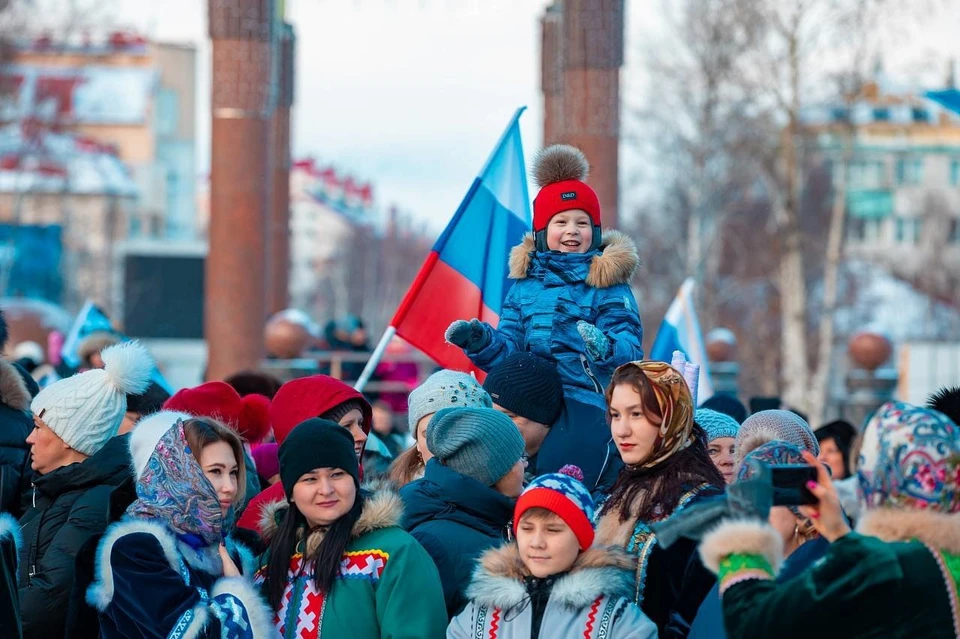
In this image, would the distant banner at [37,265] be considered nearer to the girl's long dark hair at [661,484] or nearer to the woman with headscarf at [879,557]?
the girl's long dark hair at [661,484]

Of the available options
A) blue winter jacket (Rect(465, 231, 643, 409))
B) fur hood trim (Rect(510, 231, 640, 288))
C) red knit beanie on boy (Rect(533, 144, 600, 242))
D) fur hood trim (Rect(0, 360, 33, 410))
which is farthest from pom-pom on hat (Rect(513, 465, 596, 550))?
fur hood trim (Rect(0, 360, 33, 410))

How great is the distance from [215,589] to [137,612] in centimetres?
22

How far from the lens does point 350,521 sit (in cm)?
456

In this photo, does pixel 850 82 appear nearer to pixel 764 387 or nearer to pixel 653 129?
pixel 653 129

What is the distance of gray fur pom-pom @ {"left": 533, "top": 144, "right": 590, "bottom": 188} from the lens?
6.51 metres

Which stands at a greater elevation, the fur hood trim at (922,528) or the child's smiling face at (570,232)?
the child's smiling face at (570,232)

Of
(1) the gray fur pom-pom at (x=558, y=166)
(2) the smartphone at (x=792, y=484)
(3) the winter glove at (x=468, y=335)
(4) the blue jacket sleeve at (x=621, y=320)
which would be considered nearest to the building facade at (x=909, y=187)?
(1) the gray fur pom-pom at (x=558, y=166)

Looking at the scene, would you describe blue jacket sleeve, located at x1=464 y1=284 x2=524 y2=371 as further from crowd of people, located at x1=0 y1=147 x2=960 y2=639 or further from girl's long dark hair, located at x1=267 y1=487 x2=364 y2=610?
girl's long dark hair, located at x1=267 y1=487 x2=364 y2=610

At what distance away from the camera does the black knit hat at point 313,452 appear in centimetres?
457

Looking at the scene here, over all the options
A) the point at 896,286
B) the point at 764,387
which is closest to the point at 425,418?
the point at 764,387

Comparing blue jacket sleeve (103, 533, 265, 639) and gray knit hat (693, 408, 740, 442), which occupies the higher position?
gray knit hat (693, 408, 740, 442)

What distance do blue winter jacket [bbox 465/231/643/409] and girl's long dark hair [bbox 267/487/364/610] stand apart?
4.81 ft

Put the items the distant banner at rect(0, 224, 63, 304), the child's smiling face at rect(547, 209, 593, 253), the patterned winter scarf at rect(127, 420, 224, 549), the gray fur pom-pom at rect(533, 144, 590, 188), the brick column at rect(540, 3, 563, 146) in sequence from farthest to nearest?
the distant banner at rect(0, 224, 63, 304) < the brick column at rect(540, 3, 563, 146) < the gray fur pom-pom at rect(533, 144, 590, 188) < the child's smiling face at rect(547, 209, 593, 253) < the patterned winter scarf at rect(127, 420, 224, 549)

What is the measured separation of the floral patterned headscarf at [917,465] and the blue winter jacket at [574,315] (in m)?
2.33
